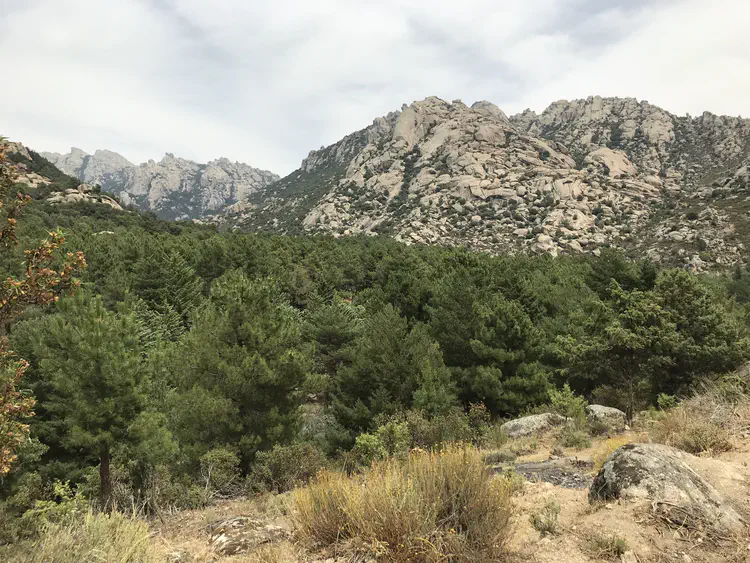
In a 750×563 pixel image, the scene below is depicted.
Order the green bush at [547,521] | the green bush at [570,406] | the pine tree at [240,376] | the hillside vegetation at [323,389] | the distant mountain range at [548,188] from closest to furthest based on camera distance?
1. the hillside vegetation at [323,389]
2. the green bush at [547,521]
3. the green bush at [570,406]
4. the pine tree at [240,376]
5. the distant mountain range at [548,188]

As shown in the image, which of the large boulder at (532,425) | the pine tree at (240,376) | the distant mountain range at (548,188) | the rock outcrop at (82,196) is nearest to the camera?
the large boulder at (532,425)

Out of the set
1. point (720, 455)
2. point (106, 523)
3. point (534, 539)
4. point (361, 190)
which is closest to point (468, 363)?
point (720, 455)

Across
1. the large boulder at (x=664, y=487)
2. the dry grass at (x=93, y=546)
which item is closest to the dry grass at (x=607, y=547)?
the large boulder at (x=664, y=487)

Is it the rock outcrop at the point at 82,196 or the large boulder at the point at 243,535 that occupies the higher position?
the rock outcrop at the point at 82,196

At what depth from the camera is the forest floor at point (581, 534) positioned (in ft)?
12.2

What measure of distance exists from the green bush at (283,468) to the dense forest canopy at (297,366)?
0.51 feet

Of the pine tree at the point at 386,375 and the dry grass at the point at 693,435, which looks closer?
the dry grass at the point at 693,435

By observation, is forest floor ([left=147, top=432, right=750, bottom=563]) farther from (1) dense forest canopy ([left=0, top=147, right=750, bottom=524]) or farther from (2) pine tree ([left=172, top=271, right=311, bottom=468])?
(2) pine tree ([left=172, top=271, right=311, bottom=468])

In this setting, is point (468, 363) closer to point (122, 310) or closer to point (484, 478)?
point (122, 310)

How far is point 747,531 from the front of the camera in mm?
3895

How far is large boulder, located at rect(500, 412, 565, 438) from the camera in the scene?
12562mm

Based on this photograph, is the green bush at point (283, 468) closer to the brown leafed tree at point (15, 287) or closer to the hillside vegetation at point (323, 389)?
the hillside vegetation at point (323, 389)

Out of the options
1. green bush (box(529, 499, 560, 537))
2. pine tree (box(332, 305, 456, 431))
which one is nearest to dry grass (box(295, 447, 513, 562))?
green bush (box(529, 499, 560, 537))

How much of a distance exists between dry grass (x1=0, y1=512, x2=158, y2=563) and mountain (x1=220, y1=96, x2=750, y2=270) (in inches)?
2334
